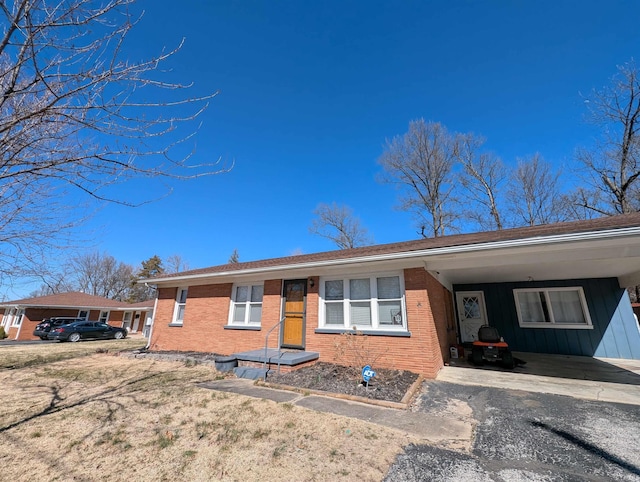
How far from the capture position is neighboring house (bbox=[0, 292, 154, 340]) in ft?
70.8

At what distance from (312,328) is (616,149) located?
1977 centimetres

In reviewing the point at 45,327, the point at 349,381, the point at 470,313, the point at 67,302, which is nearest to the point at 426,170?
the point at 470,313

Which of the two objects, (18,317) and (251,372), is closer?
(251,372)

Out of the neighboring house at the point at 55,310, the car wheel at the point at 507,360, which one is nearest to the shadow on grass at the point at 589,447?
the car wheel at the point at 507,360

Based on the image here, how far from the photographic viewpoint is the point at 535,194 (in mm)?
18297

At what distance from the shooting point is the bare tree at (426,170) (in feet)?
62.3

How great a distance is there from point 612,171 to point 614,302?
37.8 ft

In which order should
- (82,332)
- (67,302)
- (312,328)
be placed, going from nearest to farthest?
1. (312,328)
2. (82,332)
3. (67,302)

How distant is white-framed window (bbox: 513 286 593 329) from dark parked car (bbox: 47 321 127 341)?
26.6 m

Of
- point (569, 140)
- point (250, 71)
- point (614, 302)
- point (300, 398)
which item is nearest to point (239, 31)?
point (250, 71)

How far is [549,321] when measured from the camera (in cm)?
916

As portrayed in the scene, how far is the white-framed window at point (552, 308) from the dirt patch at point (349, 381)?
21.2 feet

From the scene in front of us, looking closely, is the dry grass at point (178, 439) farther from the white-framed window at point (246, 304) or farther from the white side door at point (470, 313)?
the white side door at point (470, 313)

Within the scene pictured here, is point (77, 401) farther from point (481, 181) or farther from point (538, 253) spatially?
point (481, 181)
